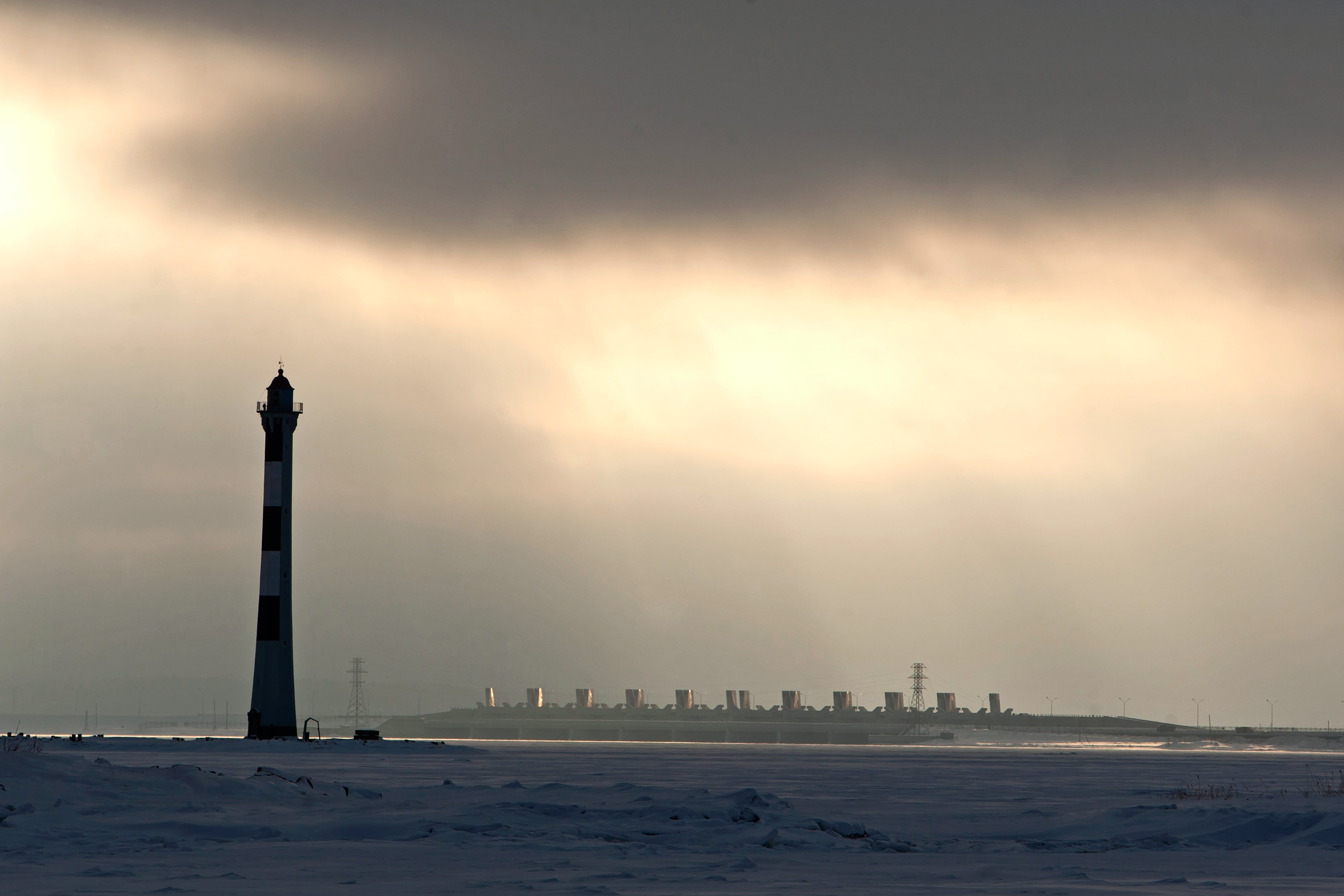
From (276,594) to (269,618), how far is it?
2.52 m

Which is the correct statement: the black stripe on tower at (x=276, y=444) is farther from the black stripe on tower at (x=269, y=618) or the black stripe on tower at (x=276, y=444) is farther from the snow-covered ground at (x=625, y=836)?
the snow-covered ground at (x=625, y=836)

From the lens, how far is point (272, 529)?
127 m

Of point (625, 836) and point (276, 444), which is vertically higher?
point (276, 444)

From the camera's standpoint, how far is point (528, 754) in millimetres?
121062

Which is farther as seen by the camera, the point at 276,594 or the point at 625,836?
the point at 276,594

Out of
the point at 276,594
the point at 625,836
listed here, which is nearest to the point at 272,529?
the point at 276,594

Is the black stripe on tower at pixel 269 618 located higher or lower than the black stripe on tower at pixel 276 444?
lower

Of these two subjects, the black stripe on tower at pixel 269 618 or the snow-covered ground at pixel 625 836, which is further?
the black stripe on tower at pixel 269 618

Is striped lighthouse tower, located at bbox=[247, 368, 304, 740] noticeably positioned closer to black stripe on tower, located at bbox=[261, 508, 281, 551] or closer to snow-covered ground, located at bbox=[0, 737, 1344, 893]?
black stripe on tower, located at bbox=[261, 508, 281, 551]

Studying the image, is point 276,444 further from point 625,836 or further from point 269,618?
point 625,836

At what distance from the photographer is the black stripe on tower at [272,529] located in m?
127

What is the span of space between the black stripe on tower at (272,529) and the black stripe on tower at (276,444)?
5.45 meters

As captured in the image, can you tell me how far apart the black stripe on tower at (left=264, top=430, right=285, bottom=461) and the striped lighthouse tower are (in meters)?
0.05

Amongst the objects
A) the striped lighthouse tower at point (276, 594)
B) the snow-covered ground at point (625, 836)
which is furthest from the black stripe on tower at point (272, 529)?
the snow-covered ground at point (625, 836)
